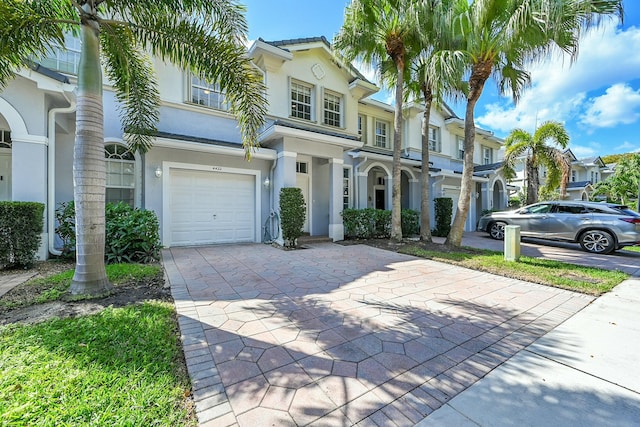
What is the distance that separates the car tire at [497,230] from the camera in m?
12.2

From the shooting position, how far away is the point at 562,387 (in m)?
2.34

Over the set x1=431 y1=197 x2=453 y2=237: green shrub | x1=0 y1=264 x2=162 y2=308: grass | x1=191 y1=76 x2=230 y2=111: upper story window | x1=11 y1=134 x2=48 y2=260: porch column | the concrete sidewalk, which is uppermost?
x1=191 y1=76 x2=230 y2=111: upper story window

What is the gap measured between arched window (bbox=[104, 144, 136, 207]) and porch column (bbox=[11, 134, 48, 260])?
188 centimetres

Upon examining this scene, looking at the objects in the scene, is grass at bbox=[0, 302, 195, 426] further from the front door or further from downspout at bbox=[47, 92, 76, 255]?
the front door

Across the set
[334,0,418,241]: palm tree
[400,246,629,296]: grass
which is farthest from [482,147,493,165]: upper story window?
[400,246,629,296]: grass

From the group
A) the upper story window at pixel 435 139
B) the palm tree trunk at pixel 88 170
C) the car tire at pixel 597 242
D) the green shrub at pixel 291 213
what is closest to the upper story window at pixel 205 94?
the green shrub at pixel 291 213

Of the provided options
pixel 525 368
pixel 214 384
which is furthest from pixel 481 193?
pixel 214 384

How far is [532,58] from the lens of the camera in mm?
7992

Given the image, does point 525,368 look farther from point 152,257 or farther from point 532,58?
point 532,58

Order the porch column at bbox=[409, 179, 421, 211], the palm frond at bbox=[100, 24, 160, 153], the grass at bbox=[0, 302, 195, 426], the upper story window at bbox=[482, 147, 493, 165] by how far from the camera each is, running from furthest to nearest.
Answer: the upper story window at bbox=[482, 147, 493, 165]
the porch column at bbox=[409, 179, 421, 211]
the palm frond at bbox=[100, 24, 160, 153]
the grass at bbox=[0, 302, 195, 426]

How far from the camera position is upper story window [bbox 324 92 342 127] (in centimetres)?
1255

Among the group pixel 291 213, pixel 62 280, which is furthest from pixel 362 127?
pixel 62 280

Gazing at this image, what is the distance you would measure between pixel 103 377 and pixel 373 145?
1427 centimetres

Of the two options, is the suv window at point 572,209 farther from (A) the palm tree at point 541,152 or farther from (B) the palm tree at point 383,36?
(B) the palm tree at point 383,36
